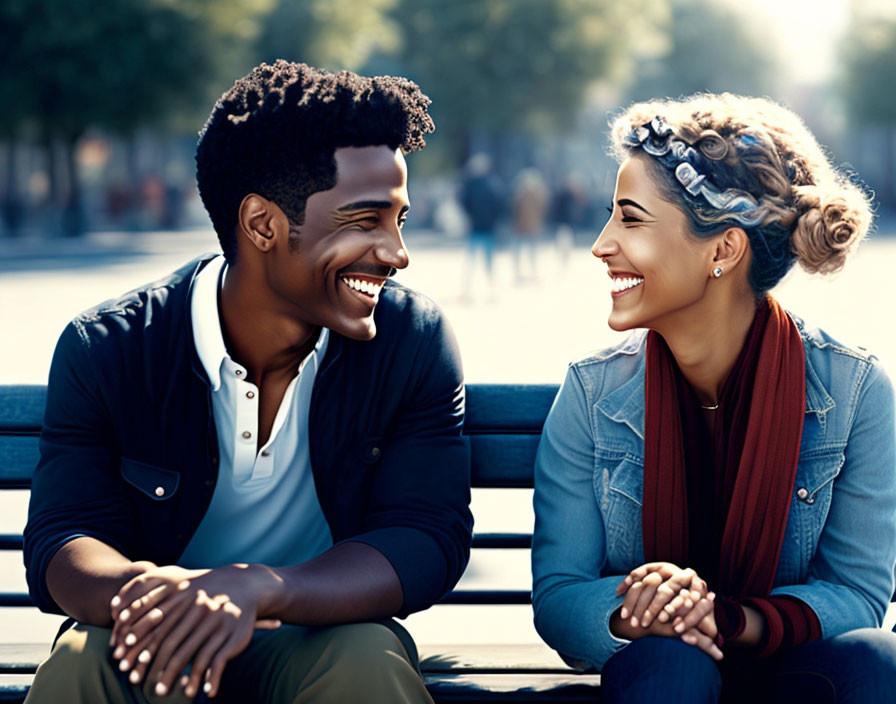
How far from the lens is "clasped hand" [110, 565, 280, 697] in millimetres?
2480

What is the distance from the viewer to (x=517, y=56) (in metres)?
44.0

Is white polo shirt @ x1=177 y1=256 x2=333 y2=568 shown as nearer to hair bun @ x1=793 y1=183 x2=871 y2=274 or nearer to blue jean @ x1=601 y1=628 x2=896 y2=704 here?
blue jean @ x1=601 y1=628 x2=896 y2=704

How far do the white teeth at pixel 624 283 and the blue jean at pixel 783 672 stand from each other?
76cm

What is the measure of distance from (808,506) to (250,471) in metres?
1.19

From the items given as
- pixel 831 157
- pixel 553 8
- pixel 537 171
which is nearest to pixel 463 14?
pixel 553 8

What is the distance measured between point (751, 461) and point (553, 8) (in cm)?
4266

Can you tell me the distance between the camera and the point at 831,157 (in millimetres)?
3246

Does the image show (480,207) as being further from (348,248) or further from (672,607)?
(672,607)

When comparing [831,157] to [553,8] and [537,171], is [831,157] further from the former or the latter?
[537,171]

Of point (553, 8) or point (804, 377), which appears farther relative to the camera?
point (553, 8)

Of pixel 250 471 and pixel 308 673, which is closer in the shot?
pixel 308 673

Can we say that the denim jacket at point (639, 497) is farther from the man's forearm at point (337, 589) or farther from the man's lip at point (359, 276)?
the man's lip at point (359, 276)

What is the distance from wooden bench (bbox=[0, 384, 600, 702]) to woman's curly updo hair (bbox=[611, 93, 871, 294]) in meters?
0.69

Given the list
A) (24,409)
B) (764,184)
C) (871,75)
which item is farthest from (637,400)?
(871,75)
